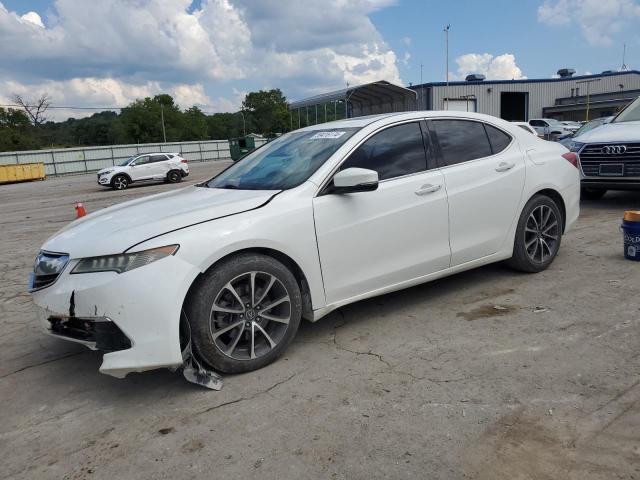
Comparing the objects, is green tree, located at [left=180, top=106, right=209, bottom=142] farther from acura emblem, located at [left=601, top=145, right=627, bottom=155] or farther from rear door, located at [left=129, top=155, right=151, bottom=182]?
acura emblem, located at [left=601, top=145, right=627, bottom=155]

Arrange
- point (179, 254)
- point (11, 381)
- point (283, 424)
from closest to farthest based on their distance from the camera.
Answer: point (283, 424) → point (179, 254) → point (11, 381)

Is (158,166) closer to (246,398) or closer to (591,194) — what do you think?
(591,194)

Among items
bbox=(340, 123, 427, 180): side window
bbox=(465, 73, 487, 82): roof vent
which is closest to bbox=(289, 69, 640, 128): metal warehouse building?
bbox=(465, 73, 487, 82): roof vent

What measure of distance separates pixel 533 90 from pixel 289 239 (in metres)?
47.2

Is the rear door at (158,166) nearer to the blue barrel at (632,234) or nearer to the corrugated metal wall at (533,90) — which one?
the corrugated metal wall at (533,90)

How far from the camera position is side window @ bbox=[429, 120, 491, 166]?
178 inches

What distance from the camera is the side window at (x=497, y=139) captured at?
192 inches

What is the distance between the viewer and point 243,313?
11.2ft

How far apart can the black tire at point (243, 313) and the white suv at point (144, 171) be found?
22.3m

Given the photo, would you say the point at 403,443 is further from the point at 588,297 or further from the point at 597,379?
the point at 588,297

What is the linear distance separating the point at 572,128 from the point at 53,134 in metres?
76.6

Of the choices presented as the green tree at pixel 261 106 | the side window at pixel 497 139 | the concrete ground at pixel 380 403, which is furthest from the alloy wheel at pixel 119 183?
the green tree at pixel 261 106

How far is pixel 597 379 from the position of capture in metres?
3.14

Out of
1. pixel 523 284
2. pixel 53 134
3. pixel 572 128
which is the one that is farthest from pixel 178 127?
pixel 523 284
